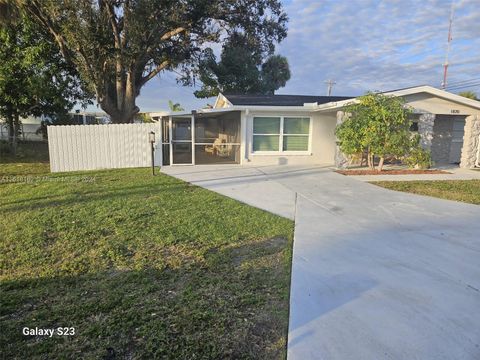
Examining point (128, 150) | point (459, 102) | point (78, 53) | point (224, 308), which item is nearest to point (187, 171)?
point (128, 150)

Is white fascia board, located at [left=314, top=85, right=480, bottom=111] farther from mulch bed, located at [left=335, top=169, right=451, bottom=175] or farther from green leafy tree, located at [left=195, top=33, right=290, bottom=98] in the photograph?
green leafy tree, located at [left=195, top=33, right=290, bottom=98]

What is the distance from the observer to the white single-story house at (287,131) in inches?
511

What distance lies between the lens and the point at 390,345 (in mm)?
2605

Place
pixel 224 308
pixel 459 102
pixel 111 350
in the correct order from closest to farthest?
pixel 111 350
pixel 224 308
pixel 459 102

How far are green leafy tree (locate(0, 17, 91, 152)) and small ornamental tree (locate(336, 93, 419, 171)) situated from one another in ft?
47.5

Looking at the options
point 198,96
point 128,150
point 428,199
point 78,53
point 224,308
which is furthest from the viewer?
point 198,96

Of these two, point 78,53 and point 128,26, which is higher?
point 128,26

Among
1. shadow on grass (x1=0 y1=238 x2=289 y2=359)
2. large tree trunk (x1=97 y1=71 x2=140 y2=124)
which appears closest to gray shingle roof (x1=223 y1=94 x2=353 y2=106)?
large tree trunk (x1=97 y1=71 x2=140 y2=124)

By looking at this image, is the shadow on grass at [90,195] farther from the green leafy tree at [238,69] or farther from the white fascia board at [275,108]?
the green leafy tree at [238,69]

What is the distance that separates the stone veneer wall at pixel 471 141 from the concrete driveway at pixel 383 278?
7689 mm

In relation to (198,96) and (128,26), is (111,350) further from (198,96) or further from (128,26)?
(198,96)

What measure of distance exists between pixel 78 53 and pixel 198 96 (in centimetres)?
1289

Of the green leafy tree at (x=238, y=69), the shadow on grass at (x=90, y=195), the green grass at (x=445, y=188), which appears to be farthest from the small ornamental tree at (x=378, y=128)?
the green leafy tree at (x=238, y=69)

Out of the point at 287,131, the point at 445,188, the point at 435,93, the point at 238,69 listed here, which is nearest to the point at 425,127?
the point at 435,93
